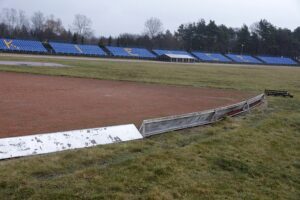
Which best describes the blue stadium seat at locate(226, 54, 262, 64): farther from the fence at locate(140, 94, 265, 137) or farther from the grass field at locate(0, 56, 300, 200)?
the grass field at locate(0, 56, 300, 200)

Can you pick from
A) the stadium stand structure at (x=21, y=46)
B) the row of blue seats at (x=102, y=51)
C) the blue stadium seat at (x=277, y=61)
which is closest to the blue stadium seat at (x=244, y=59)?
the row of blue seats at (x=102, y=51)

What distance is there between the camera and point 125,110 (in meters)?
12.8

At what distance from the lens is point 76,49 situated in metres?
73.8

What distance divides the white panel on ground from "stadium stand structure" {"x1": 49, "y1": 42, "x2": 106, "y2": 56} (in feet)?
204

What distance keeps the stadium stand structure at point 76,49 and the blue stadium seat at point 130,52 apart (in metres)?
2.87

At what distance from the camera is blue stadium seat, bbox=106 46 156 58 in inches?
3081

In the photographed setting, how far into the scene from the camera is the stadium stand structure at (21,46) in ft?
209

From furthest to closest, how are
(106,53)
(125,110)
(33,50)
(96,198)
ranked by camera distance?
(106,53) < (33,50) < (125,110) < (96,198)

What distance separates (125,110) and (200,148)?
487cm

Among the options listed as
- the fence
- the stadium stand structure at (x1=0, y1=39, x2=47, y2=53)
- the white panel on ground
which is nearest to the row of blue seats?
the stadium stand structure at (x1=0, y1=39, x2=47, y2=53)

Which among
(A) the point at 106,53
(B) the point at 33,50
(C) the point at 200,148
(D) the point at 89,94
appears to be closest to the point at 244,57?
(A) the point at 106,53

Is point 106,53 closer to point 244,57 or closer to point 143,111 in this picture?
point 244,57

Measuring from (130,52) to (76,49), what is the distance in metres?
12.9

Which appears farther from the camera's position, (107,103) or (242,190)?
(107,103)
